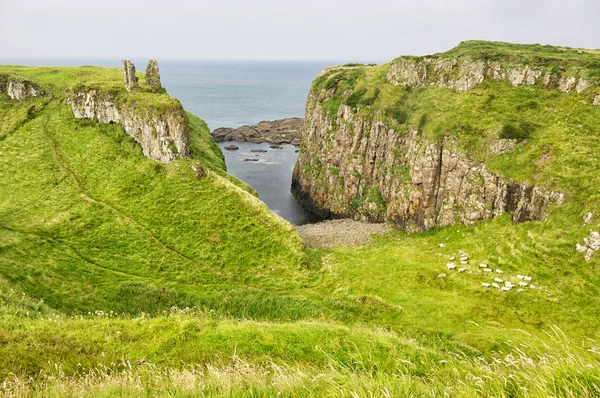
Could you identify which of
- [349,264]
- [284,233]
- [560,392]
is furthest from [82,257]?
[560,392]

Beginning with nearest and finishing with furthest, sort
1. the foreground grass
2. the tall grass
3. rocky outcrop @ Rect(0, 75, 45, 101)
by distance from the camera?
the tall grass → the foreground grass → rocky outcrop @ Rect(0, 75, 45, 101)

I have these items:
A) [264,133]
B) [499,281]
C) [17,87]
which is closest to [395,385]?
[499,281]

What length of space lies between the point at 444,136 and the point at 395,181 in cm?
1167

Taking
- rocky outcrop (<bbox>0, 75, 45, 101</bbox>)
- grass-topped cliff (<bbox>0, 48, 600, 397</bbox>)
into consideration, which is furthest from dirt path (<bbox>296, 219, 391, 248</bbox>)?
rocky outcrop (<bbox>0, 75, 45, 101</bbox>)

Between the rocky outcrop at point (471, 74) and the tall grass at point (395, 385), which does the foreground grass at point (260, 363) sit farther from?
the rocky outcrop at point (471, 74)

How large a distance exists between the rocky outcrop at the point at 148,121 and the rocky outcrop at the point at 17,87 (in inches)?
618

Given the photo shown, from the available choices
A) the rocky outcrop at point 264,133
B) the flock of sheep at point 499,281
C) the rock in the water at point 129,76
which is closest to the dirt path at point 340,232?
the flock of sheep at point 499,281

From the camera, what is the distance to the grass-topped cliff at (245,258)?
1630 centimetres

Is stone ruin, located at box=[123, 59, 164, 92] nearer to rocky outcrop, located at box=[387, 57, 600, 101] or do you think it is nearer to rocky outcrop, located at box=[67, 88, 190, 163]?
rocky outcrop, located at box=[67, 88, 190, 163]

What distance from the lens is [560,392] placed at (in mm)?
5234

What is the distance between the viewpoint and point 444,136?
58188mm

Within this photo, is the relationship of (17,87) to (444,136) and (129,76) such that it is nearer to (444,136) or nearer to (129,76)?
(129,76)

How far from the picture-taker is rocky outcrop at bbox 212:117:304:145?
129375 mm

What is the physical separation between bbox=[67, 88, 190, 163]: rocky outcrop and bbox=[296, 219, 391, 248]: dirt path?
Answer: 2451 centimetres
